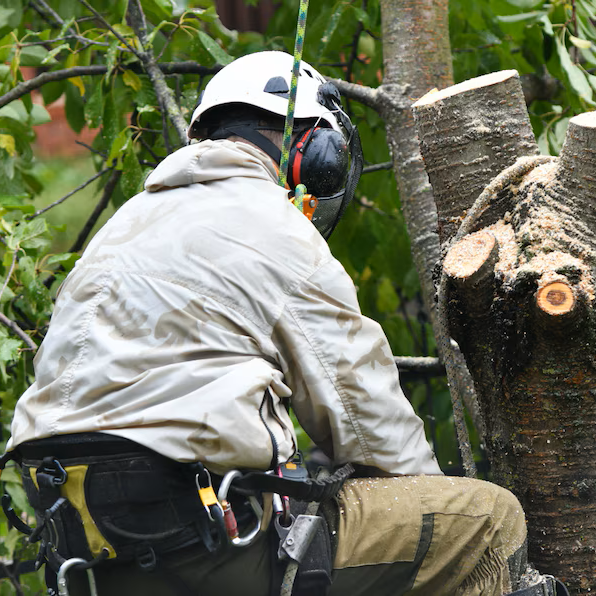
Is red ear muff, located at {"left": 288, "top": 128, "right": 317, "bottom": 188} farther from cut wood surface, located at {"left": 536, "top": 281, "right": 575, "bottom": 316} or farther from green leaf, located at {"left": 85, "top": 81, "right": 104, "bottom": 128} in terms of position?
green leaf, located at {"left": 85, "top": 81, "right": 104, "bottom": 128}

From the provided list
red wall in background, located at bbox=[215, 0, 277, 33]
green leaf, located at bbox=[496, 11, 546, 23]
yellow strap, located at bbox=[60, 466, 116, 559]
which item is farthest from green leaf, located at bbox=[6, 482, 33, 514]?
red wall in background, located at bbox=[215, 0, 277, 33]

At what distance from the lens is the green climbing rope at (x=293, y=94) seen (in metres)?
2.18

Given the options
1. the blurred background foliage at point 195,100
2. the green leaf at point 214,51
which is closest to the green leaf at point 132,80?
the blurred background foliage at point 195,100

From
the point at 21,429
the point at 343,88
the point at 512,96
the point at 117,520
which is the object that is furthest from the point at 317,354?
the point at 343,88

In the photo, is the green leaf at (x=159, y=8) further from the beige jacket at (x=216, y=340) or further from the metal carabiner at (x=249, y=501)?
the metal carabiner at (x=249, y=501)

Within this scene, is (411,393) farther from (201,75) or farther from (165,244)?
(165,244)

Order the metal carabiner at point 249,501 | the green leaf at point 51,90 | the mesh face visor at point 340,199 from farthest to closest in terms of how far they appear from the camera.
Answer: the green leaf at point 51,90
the mesh face visor at point 340,199
the metal carabiner at point 249,501

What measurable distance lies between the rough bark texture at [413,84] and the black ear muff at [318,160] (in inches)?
31.5

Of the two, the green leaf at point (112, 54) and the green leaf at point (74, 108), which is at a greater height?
the green leaf at point (112, 54)

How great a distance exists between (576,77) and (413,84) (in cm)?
59

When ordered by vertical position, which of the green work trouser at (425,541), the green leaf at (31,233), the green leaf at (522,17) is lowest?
the green work trouser at (425,541)

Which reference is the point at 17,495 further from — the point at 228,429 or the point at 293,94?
the point at 293,94

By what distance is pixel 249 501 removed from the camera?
6.14ft

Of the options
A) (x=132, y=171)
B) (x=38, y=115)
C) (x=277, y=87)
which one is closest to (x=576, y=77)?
(x=277, y=87)
